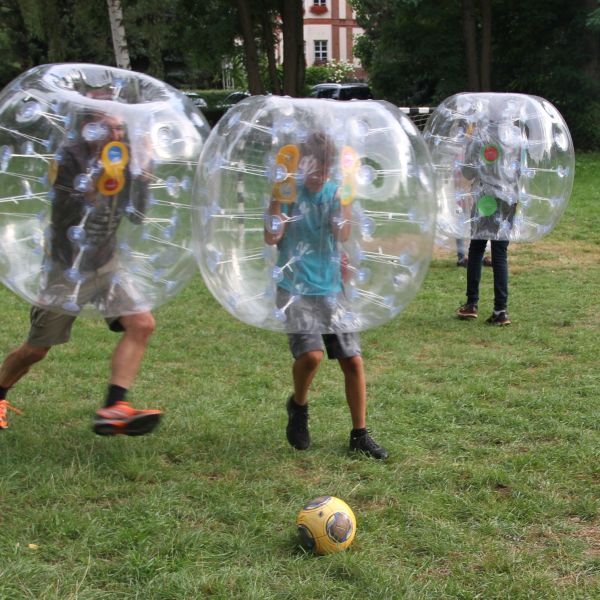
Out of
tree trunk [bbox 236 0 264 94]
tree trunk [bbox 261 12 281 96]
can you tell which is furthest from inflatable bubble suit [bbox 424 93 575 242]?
tree trunk [bbox 261 12 281 96]

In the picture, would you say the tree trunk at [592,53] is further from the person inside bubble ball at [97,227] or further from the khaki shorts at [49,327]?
the person inside bubble ball at [97,227]

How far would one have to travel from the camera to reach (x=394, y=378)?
5598 millimetres

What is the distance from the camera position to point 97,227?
3670 mm

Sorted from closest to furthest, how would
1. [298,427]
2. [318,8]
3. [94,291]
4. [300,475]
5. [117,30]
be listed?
[94,291]
[300,475]
[298,427]
[117,30]
[318,8]

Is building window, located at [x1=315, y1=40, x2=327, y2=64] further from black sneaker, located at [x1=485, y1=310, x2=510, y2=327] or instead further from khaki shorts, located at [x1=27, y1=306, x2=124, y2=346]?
khaki shorts, located at [x1=27, y1=306, x2=124, y2=346]

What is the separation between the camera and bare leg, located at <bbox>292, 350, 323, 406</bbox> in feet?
13.2

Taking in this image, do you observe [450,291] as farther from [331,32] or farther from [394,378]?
[331,32]

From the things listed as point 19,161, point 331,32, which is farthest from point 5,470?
point 331,32

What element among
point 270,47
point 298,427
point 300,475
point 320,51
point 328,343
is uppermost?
point 320,51

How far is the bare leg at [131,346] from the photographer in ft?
13.2

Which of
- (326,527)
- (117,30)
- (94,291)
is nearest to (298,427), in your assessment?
(326,527)

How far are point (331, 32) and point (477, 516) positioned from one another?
61783 millimetres

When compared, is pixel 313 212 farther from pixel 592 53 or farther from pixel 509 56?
pixel 509 56

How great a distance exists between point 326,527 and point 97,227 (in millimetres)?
1597
